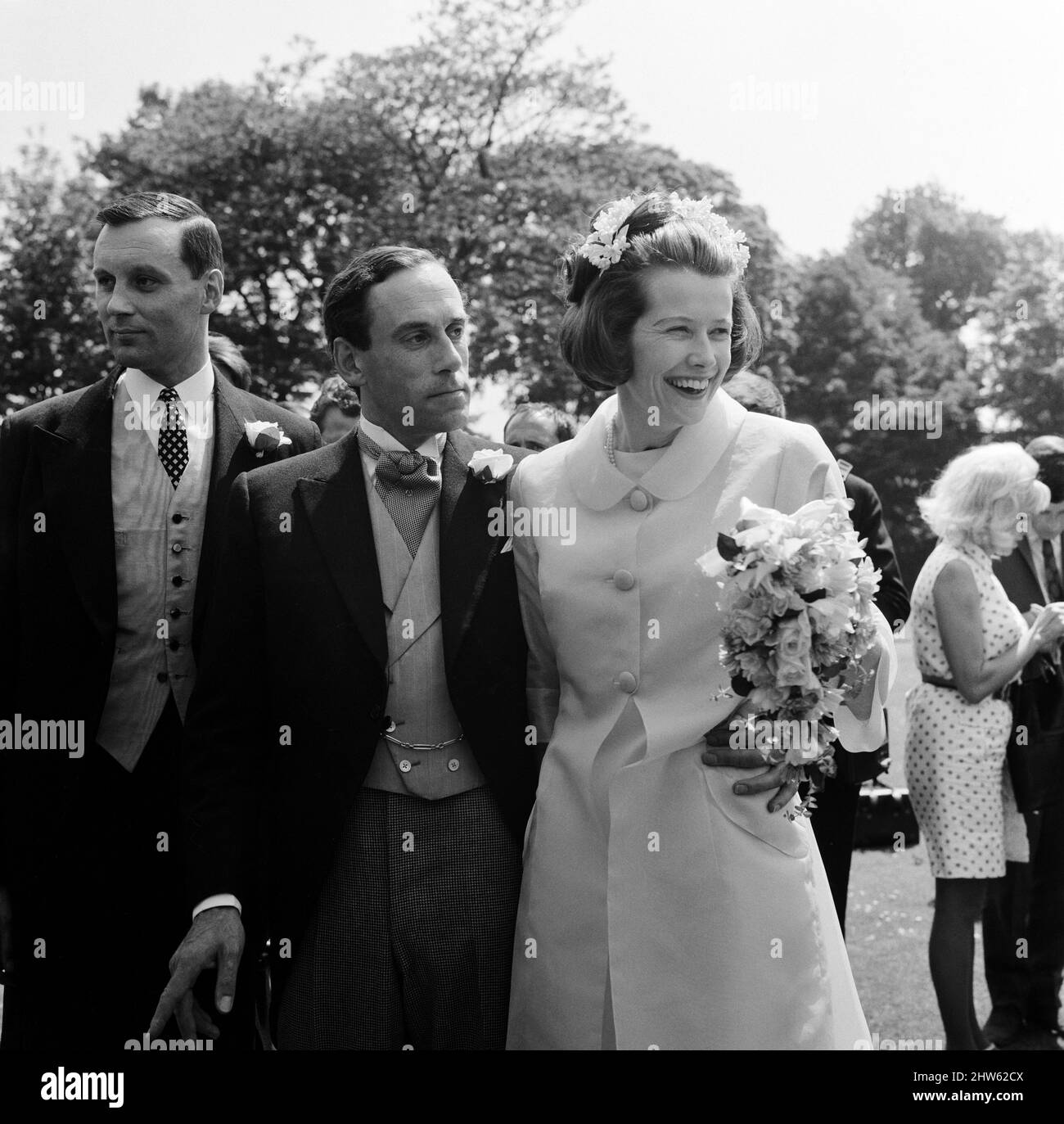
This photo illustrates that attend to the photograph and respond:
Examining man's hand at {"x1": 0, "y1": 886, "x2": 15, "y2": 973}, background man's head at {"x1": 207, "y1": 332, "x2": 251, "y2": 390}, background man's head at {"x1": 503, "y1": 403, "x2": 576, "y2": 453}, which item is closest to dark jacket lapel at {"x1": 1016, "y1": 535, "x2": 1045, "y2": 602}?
background man's head at {"x1": 503, "y1": 403, "x2": 576, "y2": 453}

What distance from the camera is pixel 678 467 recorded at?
3061 millimetres

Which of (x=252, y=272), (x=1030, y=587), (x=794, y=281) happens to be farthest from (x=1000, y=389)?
(x=1030, y=587)

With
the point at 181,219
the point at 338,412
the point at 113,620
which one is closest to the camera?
the point at 113,620

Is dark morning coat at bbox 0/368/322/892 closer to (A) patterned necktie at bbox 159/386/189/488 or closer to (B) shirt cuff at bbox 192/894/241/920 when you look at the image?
(A) patterned necktie at bbox 159/386/189/488

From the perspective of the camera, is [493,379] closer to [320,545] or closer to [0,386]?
[0,386]

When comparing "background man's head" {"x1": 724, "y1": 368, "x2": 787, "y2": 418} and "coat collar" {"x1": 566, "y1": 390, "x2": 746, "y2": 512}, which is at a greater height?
"background man's head" {"x1": 724, "y1": 368, "x2": 787, "y2": 418}

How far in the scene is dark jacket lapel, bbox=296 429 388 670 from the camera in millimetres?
3037

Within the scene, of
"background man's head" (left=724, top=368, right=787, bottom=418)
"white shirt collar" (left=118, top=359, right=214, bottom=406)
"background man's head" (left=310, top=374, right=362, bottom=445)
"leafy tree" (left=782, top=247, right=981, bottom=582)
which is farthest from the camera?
"leafy tree" (left=782, top=247, right=981, bottom=582)

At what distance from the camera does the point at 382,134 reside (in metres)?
26.7

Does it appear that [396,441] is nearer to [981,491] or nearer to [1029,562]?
[981,491]

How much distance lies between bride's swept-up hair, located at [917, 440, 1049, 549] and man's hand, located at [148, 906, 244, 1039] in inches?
144

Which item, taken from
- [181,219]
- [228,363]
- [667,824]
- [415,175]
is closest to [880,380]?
[415,175]

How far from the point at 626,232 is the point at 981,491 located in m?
3.03
